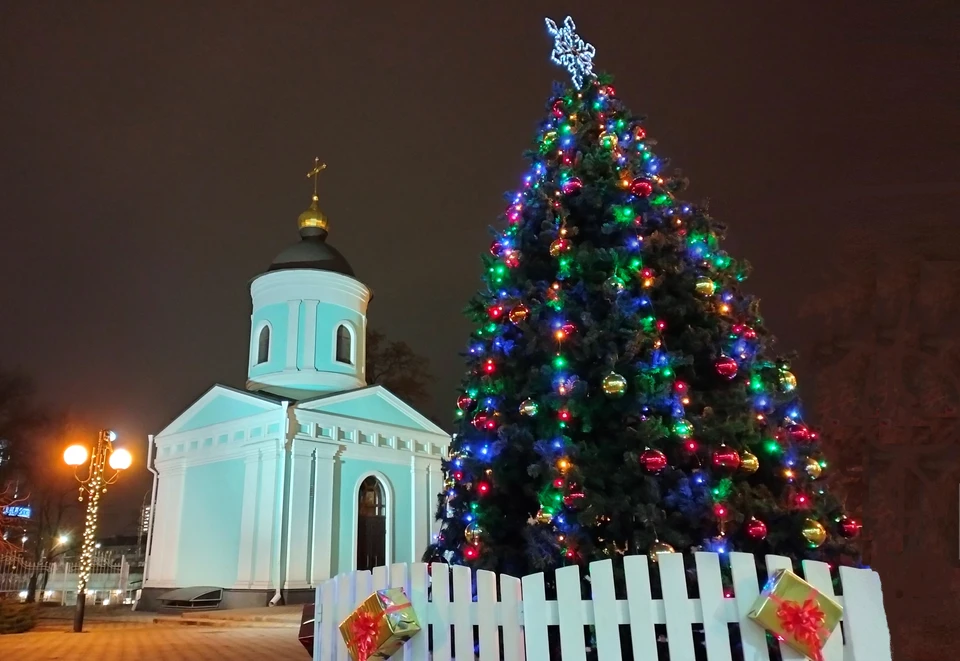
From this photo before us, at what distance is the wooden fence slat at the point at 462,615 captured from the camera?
3314 millimetres

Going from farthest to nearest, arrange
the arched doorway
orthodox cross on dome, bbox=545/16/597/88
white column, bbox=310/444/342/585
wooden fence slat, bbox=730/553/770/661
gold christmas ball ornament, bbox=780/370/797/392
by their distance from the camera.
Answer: the arched doorway
white column, bbox=310/444/342/585
orthodox cross on dome, bbox=545/16/597/88
gold christmas ball ornament, bbox=780/370/797/392
wooden fence slat, bbox=730/553/770/661

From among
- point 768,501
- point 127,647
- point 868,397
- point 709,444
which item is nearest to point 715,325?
point 709,444

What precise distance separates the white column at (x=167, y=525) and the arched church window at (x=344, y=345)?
563cm

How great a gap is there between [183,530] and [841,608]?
62.6ft

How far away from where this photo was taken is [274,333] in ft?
69.8

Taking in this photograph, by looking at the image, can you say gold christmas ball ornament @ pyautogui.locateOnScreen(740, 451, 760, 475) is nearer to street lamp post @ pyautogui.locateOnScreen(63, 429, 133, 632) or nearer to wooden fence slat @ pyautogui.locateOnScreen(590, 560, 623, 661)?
wooden fence slat @ pyautogui.locateOnScreen(590, 560, 623, 661)

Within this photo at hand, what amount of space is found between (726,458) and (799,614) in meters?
0.98

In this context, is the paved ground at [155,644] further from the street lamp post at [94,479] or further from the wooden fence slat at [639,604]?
the wooden fence slat at [639,604]

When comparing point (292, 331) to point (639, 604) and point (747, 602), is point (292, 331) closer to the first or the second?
A: point (639, 604)

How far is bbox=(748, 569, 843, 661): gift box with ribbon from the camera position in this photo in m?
2.84

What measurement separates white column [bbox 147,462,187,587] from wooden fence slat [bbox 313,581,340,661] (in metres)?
16.0

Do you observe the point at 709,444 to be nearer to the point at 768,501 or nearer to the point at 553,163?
the point at 768,501

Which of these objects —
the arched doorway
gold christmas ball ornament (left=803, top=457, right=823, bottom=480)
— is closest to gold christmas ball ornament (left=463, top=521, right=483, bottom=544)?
gold christmas ball ornament (left=803, top=457, right=823, bottom=480)

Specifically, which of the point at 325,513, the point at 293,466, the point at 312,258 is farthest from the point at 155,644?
the point at 312,258
